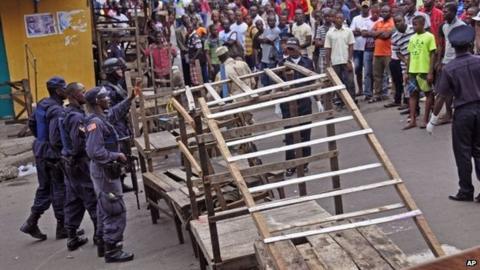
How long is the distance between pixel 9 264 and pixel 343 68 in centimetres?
702

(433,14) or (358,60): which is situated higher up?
(433,14)

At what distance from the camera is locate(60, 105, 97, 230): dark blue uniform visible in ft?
22.5

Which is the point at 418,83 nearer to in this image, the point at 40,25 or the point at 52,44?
the point at 52,44

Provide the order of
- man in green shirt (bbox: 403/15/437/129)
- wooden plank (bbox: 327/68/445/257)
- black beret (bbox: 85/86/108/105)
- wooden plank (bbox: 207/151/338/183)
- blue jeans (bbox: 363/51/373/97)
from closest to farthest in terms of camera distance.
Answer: wooden plank (bbox: 327/68/445/257) → wooden plank (bbox: 207/151/338/183) → black beret (bbox: 85/86/108/105) → man in green shirt (bbox: 403/15/437/129) → blue jeans (bbox: 363/51/373/97)

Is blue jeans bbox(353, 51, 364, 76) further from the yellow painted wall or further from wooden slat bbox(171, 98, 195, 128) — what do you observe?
wooden slat bbox(171, 98, 195, 128)

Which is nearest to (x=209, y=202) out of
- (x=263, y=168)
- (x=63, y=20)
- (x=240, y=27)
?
(x=263, y=168)

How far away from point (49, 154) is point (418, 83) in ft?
18.8

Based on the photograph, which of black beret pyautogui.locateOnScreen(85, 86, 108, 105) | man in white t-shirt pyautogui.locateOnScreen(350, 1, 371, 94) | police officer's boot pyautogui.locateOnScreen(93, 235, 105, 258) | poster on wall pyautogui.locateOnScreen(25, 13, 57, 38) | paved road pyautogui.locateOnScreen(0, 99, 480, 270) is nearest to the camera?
paved road pyautogui.locateOnScreen(0, 99, 480, 270)

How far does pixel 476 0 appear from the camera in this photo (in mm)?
11258

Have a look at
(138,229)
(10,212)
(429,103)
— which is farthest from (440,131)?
(10,212)

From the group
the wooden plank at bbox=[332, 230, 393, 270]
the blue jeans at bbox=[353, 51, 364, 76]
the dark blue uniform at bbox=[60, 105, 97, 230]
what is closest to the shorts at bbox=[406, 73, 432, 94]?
the blue jeans at bbox=[353, 51, 364, 76]

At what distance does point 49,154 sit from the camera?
24.5ft

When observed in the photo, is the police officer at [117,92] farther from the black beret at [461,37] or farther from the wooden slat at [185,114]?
the black beret at [461,37]

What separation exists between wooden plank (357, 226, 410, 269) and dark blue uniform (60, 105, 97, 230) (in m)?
3.29
